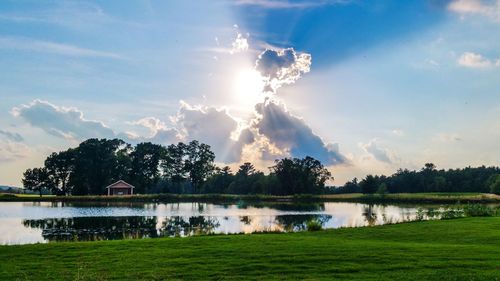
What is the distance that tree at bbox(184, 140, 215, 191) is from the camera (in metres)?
120

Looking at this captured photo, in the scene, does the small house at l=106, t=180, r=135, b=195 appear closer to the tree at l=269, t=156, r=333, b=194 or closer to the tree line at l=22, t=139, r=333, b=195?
the tree line at l=22, t=139, r=333, b=195

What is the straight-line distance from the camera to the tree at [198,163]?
394 feet

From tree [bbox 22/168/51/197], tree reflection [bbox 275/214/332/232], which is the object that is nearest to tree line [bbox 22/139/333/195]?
tree [bbox 22/168/51/197]

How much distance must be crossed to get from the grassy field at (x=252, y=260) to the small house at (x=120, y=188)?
88.2 m

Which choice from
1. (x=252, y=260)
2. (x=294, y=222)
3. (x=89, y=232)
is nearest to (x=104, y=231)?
(x=89, y=232)

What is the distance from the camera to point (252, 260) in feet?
46.8

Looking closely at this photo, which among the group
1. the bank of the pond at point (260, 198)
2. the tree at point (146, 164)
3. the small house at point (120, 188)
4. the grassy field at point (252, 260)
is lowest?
the grassy field at point (252, 260)

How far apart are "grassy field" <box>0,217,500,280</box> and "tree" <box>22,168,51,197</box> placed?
101m

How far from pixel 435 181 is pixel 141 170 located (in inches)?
3167

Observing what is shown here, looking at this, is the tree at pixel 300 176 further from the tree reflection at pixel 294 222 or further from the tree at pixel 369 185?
the tree reflection at pixel 294 222

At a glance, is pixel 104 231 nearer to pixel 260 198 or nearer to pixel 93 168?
pixel 260 198

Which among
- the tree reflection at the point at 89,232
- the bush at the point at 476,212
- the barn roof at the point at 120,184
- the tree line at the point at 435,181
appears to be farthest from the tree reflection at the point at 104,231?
the tree line at the point at 435,181

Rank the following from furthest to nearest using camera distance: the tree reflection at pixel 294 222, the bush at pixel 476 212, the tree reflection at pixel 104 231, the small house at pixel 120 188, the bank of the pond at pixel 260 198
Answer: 1. the small house at pixel 120 188
2. the bank of the pond at pixel 260 198
3. the bush at pixel 476 212
4. the tree reflection at pixel 294 222
5. the tree reflection at pixel 104 231

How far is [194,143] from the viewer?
4793 inches
